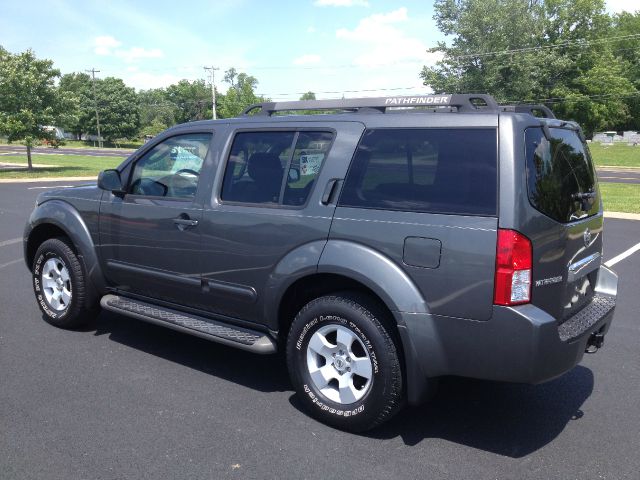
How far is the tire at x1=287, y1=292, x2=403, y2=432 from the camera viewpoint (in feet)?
11.4

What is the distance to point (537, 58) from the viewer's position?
175 ft

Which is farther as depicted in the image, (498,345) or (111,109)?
(111,109)

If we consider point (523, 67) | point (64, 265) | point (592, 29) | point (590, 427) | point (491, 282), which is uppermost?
point (592, 29)

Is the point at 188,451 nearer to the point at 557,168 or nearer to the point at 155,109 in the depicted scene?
the point at 557,168

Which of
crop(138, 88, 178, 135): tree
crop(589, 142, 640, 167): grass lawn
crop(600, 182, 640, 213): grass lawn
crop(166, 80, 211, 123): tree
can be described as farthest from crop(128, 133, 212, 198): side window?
crop(138, 88, 178, 135): tree

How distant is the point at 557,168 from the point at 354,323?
4.76 feet

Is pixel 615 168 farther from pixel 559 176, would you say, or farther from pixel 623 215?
pixel 559 176

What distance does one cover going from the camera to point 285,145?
13.7 ft

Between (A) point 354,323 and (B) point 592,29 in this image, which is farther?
(B) point 592,29

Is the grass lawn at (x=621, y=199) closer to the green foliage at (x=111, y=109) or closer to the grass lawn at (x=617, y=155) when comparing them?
the grass lawn at (x=617, y=155)

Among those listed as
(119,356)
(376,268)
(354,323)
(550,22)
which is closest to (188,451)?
(354,323)

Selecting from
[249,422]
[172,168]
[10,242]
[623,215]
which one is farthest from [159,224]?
[623,215]

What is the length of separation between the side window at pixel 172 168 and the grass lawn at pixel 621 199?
13.7 metres

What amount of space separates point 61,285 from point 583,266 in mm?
4253
